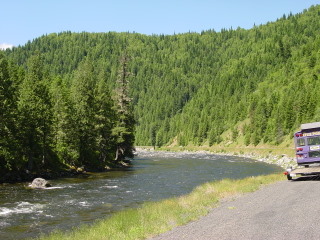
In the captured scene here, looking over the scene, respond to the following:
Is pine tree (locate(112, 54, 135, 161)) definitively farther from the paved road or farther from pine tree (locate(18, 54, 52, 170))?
the paved road

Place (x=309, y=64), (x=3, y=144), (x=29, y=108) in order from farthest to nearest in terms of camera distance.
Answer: (x=309, y=64), (x=29, y=108), (x=3, y=144)

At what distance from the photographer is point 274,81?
175875mm

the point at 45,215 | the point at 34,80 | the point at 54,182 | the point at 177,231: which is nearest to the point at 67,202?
the point at 45,215

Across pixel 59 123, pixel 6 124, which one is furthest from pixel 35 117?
pixel 59 123

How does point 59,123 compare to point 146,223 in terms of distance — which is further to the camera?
point 59,123

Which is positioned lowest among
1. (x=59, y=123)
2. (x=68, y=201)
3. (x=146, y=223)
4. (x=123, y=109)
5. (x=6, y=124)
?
(x=68, y=201)

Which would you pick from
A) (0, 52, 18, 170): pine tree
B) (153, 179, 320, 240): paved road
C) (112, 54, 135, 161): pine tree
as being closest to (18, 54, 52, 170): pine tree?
(0, 52, 18, 170): pine tree

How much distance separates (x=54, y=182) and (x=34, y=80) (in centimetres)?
1386

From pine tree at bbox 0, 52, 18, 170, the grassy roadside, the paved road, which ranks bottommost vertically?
the grassy roadside

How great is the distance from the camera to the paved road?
38.9ft

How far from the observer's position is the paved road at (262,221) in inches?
467

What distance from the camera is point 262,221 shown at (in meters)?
13.7

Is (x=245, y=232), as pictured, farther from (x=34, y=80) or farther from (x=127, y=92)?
(x=127, y=92)

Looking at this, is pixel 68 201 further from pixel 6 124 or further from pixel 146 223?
pixel 6 124
